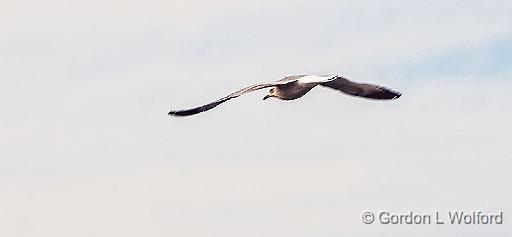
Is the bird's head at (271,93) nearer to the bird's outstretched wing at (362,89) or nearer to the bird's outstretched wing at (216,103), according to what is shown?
the bird's outstretched wing at (362,89)

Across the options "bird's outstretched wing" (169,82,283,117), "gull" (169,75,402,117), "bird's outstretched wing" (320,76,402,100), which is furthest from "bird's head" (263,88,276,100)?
"bird's outstretched wing" (169,82,283,117)

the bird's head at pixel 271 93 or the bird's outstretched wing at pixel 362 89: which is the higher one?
the bird's outstretched wing at pixel 362 89

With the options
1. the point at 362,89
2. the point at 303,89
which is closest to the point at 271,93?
the point at 303,89

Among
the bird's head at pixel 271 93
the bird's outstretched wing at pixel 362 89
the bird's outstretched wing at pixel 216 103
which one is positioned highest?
the bird's outstretched wing at pixel 362 89

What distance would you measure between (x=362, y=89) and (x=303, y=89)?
380cm

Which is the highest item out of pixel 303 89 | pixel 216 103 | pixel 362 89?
pixel 362 89

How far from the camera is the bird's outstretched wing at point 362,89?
194ft

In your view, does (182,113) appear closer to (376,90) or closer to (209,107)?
(209,107)

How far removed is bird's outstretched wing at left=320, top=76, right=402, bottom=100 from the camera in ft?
194

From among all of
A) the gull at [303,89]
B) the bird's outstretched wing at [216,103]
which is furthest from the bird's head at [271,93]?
the bird's outstretched wing at [216,103]

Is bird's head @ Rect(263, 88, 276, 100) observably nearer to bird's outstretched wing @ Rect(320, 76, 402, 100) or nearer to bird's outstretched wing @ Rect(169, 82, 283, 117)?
bird's outstretched wing @ Rect(320, 76, 402, 100)

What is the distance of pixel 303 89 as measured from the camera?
57125 mm

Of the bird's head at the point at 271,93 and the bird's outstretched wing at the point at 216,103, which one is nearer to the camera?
the bird's outstretched wing at the point at 216,103

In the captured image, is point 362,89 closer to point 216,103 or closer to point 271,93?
point 271,93
